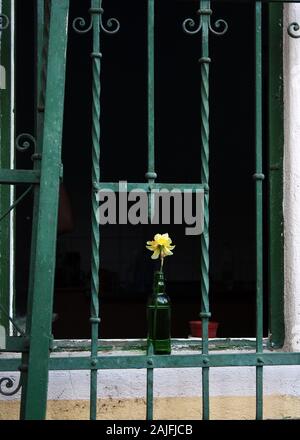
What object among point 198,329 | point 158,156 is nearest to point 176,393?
point 198,329

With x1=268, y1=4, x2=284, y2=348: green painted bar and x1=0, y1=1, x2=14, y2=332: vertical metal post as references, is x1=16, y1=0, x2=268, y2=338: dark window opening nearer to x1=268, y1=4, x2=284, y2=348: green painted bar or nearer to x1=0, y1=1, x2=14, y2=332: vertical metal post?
x1=268, y1=4, x2=284, y2=348: green painted bar

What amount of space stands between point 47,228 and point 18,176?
16 centimetres

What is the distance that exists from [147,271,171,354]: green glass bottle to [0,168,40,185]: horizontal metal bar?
716mm

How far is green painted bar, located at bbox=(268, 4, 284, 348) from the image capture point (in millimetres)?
2443

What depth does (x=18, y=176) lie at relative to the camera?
1731mm

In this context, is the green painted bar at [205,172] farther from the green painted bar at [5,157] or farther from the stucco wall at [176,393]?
the green painted bar at [5,157]

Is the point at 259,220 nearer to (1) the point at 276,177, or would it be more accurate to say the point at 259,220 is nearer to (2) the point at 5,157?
(1) the point at 276,177

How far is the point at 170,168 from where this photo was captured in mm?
6461

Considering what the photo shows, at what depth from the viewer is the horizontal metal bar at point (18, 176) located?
1725 millimetres

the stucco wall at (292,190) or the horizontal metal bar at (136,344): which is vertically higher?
the stucco wall at (292,190)

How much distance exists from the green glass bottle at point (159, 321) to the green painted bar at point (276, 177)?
388 mm

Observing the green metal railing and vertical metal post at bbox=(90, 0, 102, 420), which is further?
vertical metal post at bbox=(90, 0, 102, 420)

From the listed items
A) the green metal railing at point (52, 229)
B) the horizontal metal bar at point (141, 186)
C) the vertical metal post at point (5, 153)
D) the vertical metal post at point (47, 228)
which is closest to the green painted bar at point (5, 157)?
the vertical metal post at point (5, 153)

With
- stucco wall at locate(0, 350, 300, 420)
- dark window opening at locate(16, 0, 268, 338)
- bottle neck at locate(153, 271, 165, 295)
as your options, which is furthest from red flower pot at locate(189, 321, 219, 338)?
dark window opening at locate(16, 0, 268, 338)
